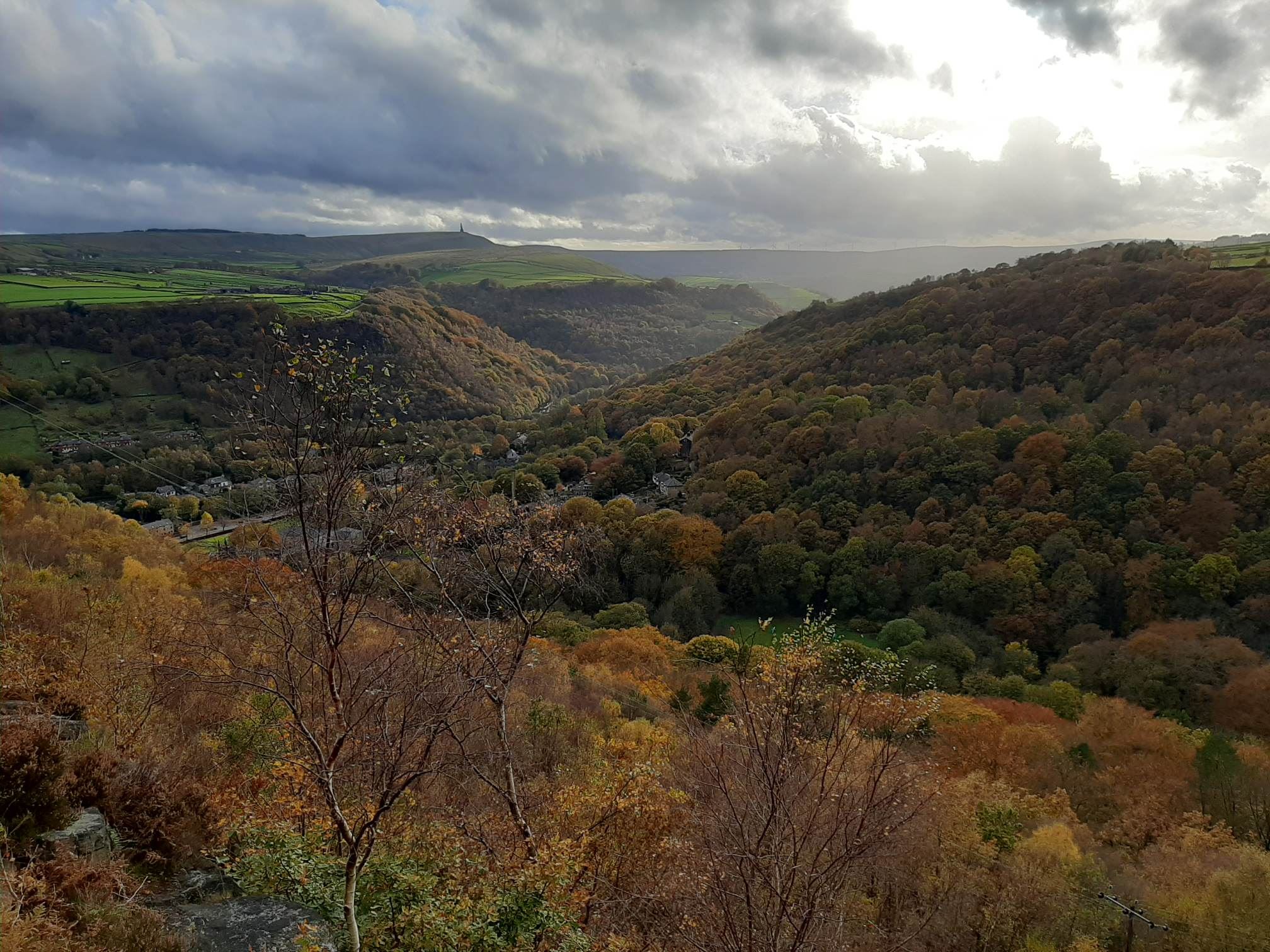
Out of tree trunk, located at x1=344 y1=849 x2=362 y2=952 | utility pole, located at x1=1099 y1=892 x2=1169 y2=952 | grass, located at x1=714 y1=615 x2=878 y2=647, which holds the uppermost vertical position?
tree trunk, located at x1=344 y1=849 x2=362 y2=952

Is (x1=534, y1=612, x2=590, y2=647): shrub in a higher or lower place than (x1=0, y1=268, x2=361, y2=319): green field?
lower

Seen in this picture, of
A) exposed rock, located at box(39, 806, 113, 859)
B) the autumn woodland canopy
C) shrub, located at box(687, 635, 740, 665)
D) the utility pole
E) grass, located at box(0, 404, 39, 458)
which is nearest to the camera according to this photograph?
the autumn woodland canopy

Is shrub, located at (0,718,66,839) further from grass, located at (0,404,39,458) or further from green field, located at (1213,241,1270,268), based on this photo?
green field, located at (1213,241,1270,268)

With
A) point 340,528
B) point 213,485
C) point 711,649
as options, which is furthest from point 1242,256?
point 213,485

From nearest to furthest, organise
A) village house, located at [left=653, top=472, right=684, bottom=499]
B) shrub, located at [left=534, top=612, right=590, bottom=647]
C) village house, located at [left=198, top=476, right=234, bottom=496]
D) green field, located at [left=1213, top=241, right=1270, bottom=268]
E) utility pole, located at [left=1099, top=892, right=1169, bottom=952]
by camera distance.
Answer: utility pole, located at [left=1099, top=892, right=1169, bottom=952] < shrub, located at [left=534, top=612, right=590, bottom=647] < village house, located at [left=198, top=476, right=234, bottom=496] < village house, located at [left=653, top=472, right=684, bottom=499] < green field, located at [left=1213, top=241, right=1270, bottom=268]

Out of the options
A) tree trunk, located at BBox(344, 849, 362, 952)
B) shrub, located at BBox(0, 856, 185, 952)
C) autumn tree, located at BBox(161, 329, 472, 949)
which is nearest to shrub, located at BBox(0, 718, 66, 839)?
shrub, located at BBox(0, 856, 185, 952)

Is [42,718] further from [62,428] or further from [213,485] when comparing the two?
[62,428]

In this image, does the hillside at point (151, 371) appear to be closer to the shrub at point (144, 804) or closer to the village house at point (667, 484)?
the village house at point (667, 484)
